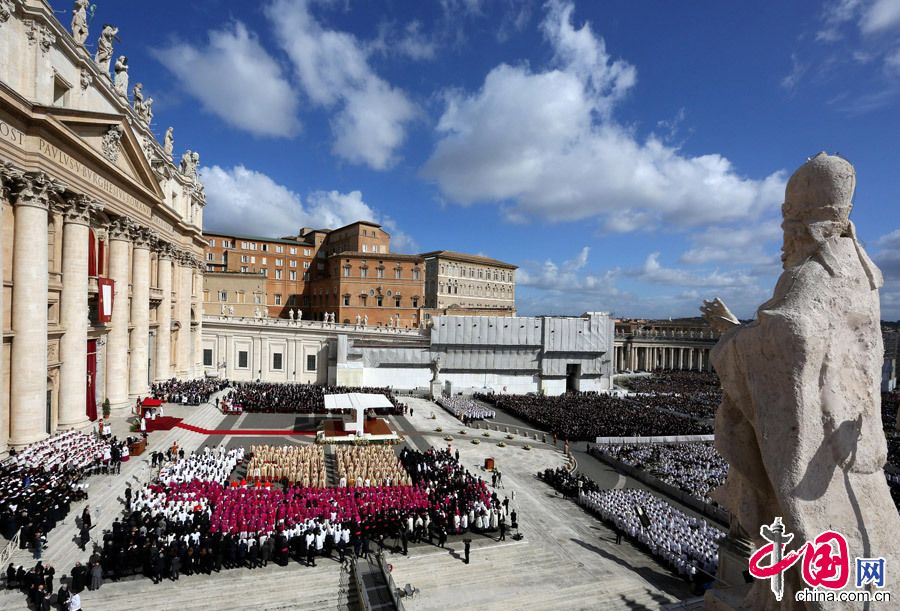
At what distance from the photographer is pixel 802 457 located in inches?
170

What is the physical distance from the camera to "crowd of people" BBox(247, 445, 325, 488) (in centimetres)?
1886

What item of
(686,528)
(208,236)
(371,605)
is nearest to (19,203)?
(371,605)

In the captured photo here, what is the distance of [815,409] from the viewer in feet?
14.5

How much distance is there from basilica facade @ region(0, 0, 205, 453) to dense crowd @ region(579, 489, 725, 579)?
22.3m

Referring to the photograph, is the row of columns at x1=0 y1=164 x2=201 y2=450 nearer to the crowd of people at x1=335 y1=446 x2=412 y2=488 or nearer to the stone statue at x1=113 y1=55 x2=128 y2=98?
the stone statue at x1=113 y1=55 x2=128 y2=98

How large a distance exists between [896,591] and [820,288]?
2.85m

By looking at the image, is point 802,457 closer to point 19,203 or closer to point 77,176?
point 19,203

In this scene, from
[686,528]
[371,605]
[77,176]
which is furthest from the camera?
[77,176]

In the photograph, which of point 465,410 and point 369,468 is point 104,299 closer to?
point 369,468

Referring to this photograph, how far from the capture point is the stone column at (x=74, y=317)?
2078 cm

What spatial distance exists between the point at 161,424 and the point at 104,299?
6944 millimetres

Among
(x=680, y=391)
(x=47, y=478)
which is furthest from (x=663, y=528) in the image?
(x=680, y=391)

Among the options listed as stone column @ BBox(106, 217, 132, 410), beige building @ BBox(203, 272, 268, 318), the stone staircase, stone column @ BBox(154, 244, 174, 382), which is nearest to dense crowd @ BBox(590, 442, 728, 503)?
the stone staircase

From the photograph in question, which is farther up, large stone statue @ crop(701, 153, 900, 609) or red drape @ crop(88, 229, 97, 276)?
red drape @ crop(88, 229, 97, 276)
